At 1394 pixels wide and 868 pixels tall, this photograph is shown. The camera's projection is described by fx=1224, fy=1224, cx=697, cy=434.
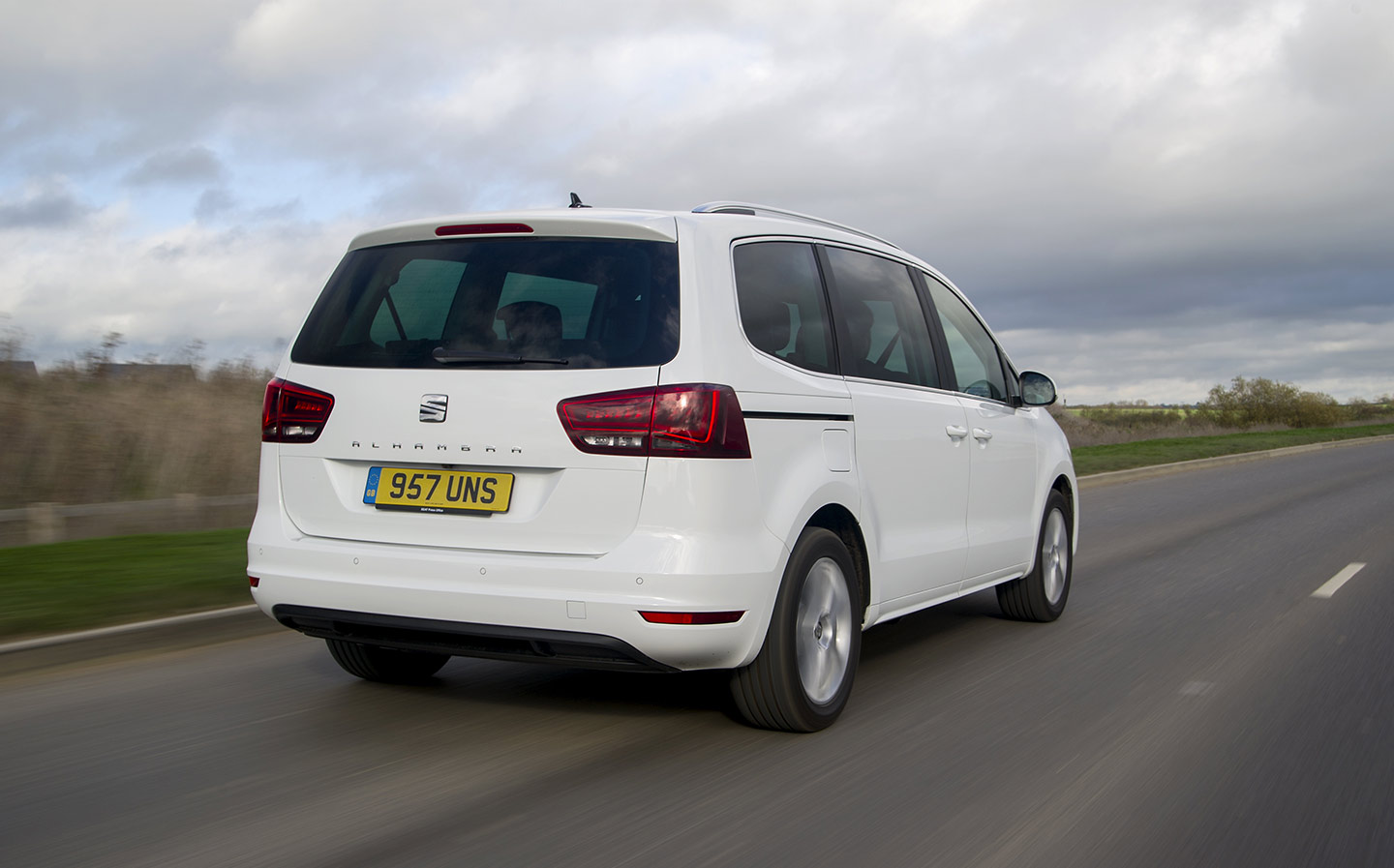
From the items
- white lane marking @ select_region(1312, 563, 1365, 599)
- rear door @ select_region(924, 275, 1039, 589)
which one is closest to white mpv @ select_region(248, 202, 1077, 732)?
rear door @ select_region(924, 275, 1039, 589)

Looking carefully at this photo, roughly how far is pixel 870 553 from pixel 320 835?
2469 mm

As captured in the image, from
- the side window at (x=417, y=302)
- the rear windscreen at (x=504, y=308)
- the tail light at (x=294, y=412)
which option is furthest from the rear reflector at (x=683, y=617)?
the tail light at (x=294, y=412)

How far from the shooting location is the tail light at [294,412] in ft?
15.1

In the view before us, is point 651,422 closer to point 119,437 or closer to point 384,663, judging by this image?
point 384,663

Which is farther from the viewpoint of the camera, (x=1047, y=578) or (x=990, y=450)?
(x=1047, y=578)

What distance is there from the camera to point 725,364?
14.0 feet

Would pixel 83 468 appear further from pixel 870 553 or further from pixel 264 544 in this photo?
pixel 870 553

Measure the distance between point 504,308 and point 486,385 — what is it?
1.14ft

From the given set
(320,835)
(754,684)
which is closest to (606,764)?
(754,684)

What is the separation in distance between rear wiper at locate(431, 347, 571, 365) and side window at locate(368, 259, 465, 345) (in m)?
0.10

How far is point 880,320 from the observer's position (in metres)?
5.64

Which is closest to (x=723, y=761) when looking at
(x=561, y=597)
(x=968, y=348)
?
(x=561, y=597)

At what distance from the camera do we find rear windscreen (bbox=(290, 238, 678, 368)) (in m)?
4.28

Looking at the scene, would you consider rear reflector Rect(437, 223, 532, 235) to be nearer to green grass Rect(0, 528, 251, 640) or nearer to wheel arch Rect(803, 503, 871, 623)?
wheel arch Rect(803, 503, 871, 623)
